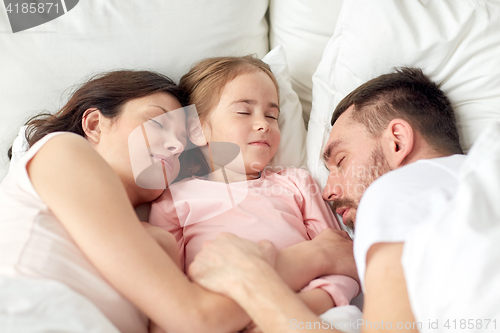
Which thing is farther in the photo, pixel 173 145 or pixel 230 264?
pixel 173 145

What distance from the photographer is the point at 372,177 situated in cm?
106

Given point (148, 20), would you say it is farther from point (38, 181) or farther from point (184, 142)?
point (38, 181)

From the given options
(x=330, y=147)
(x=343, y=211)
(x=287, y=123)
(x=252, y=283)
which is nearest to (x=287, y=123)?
(x=287, y=123)

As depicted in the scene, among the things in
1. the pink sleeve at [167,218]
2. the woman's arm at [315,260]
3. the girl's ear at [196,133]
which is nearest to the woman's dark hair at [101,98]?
the girl's ear at [196,133]

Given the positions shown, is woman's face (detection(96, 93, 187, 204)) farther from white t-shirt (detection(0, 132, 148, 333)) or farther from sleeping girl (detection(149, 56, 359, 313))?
white t-shirt (detection(0, 132, 148, 333))

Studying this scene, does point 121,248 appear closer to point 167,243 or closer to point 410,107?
point 167,243

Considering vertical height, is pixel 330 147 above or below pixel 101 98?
below

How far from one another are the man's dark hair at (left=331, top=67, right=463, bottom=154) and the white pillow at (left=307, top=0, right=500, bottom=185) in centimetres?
5

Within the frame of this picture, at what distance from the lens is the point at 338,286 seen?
0.94m

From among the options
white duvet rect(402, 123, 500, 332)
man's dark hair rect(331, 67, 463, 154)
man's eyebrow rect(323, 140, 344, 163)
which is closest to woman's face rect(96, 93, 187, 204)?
man's eyebrow rect(323, 140, 344, 163)

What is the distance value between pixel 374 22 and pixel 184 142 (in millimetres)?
740

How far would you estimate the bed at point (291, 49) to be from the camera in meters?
1.16

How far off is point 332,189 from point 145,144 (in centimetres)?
57

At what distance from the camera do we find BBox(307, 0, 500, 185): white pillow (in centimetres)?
113
